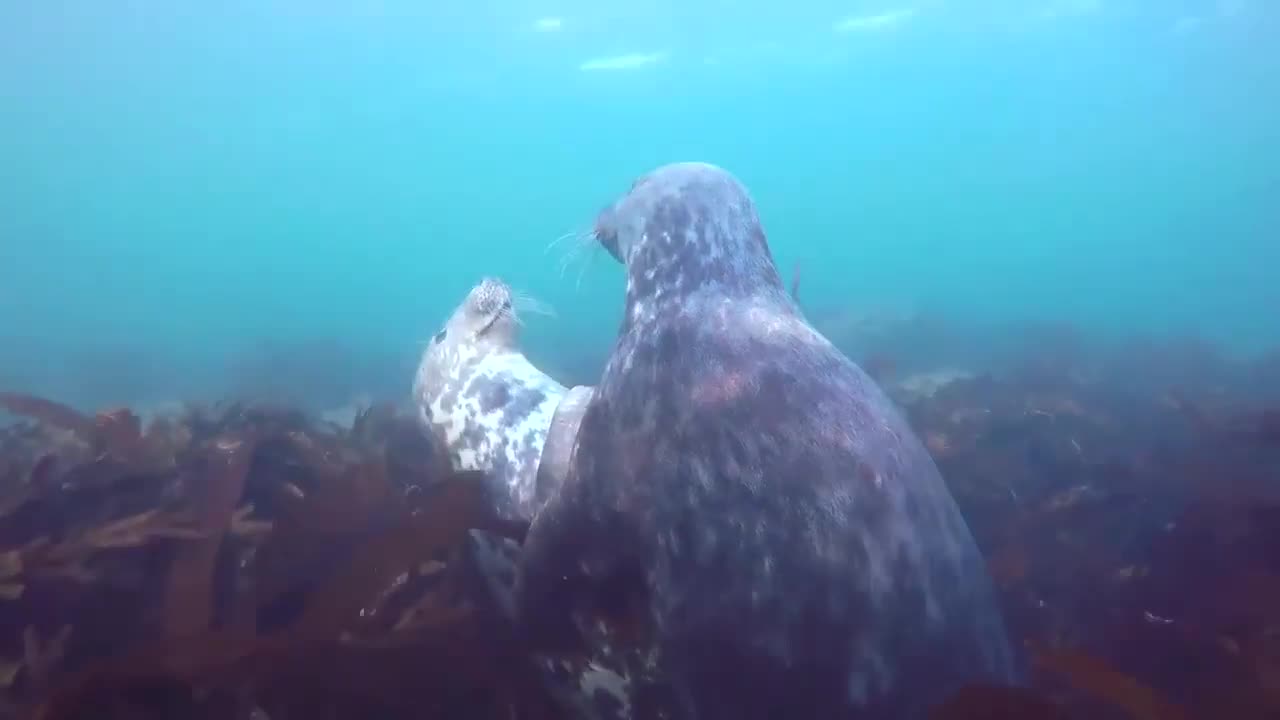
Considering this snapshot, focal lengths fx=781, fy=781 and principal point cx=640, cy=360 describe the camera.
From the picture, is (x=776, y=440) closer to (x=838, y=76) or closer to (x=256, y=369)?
(x=256, y=369)

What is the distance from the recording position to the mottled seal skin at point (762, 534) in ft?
7.13

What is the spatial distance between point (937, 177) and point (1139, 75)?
56.8 meters

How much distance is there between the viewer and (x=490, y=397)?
12.5ft

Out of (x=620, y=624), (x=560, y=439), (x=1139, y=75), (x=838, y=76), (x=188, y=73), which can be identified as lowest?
(x=620, y=624)

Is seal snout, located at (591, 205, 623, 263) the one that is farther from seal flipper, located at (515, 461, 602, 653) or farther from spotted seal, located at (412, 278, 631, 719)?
seal flipper, located at (515, 461, 602, 653)

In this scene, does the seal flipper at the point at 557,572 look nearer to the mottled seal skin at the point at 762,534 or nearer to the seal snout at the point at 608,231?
the mottled seal skin at the point at 762,534

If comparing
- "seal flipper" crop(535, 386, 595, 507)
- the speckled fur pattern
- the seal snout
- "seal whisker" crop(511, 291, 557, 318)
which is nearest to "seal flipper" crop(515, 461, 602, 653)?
"seal flipper" crop(535, 386, 595, 507)

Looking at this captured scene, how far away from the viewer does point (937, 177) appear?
117 m

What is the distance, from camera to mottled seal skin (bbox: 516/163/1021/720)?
2.17 m

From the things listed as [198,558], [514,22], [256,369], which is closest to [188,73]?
[514,22]

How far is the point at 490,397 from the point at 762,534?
191cm

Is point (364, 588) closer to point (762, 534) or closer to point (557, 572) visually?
point (557, 572)

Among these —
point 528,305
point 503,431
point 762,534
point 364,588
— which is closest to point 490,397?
point 503,431

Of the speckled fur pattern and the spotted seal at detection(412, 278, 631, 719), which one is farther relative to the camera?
the speckled fur pattern
